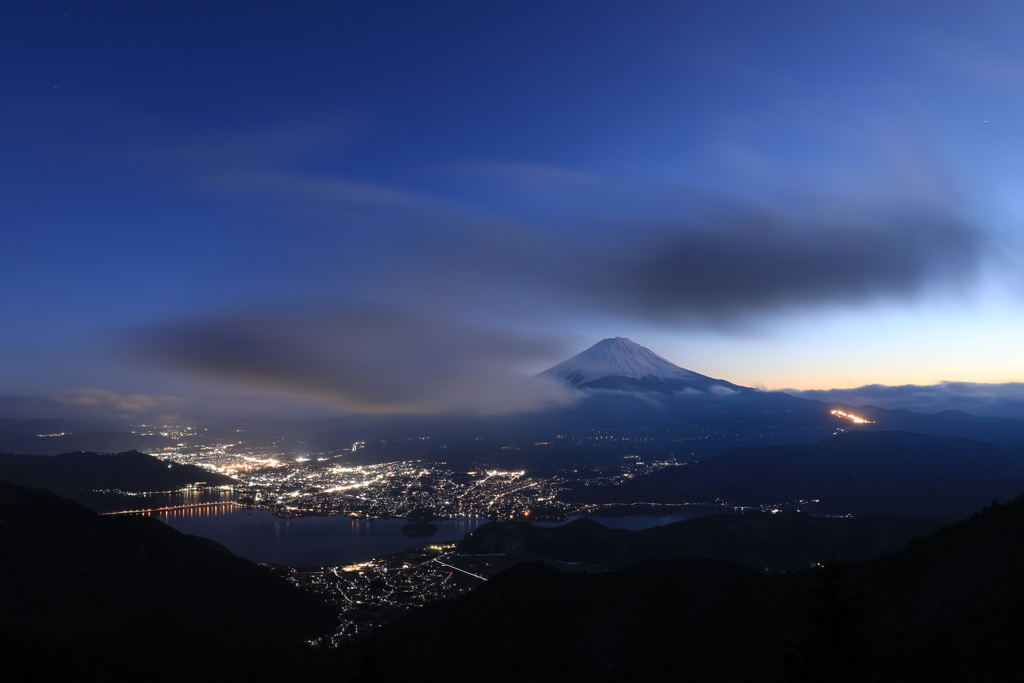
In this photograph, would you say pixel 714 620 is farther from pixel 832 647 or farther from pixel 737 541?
pixel 737 541

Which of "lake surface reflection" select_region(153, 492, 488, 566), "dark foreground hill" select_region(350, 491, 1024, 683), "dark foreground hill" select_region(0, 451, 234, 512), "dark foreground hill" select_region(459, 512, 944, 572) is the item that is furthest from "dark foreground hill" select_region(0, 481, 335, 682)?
"dark foreground hill" select_region(0, 451, 234, 512)

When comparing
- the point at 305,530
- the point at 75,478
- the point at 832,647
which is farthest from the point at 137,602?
the point at 75,478

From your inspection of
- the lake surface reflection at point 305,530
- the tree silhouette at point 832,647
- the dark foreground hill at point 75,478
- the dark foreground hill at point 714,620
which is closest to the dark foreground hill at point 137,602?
the dark foreground hill at point 714,620

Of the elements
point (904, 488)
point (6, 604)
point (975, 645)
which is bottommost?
point (904, 488)

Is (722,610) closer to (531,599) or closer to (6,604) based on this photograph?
(531,599)

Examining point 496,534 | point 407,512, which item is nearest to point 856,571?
point 496,534

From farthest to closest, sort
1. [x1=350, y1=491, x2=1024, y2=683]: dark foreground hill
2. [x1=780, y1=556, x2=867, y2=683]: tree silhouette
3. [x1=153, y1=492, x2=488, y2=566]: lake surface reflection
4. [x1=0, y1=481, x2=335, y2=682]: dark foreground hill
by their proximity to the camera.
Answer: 1. [x1=153, y1=492, x2=488, y2=566]: lake surface reflection
2. [x1=0, y1=481, x2=335, y2=682]: dark foreground hill
3. [x1=350, y1=491, x2=1024, y2=683]: dark foreground hill
4. [x1=780, y1=556, x2=867, y2=683]: tree silhouette

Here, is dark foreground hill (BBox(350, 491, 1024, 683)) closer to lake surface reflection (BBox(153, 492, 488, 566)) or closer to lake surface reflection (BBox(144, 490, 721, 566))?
lake surface reflection (BBox(153, 492, 488, 566))
